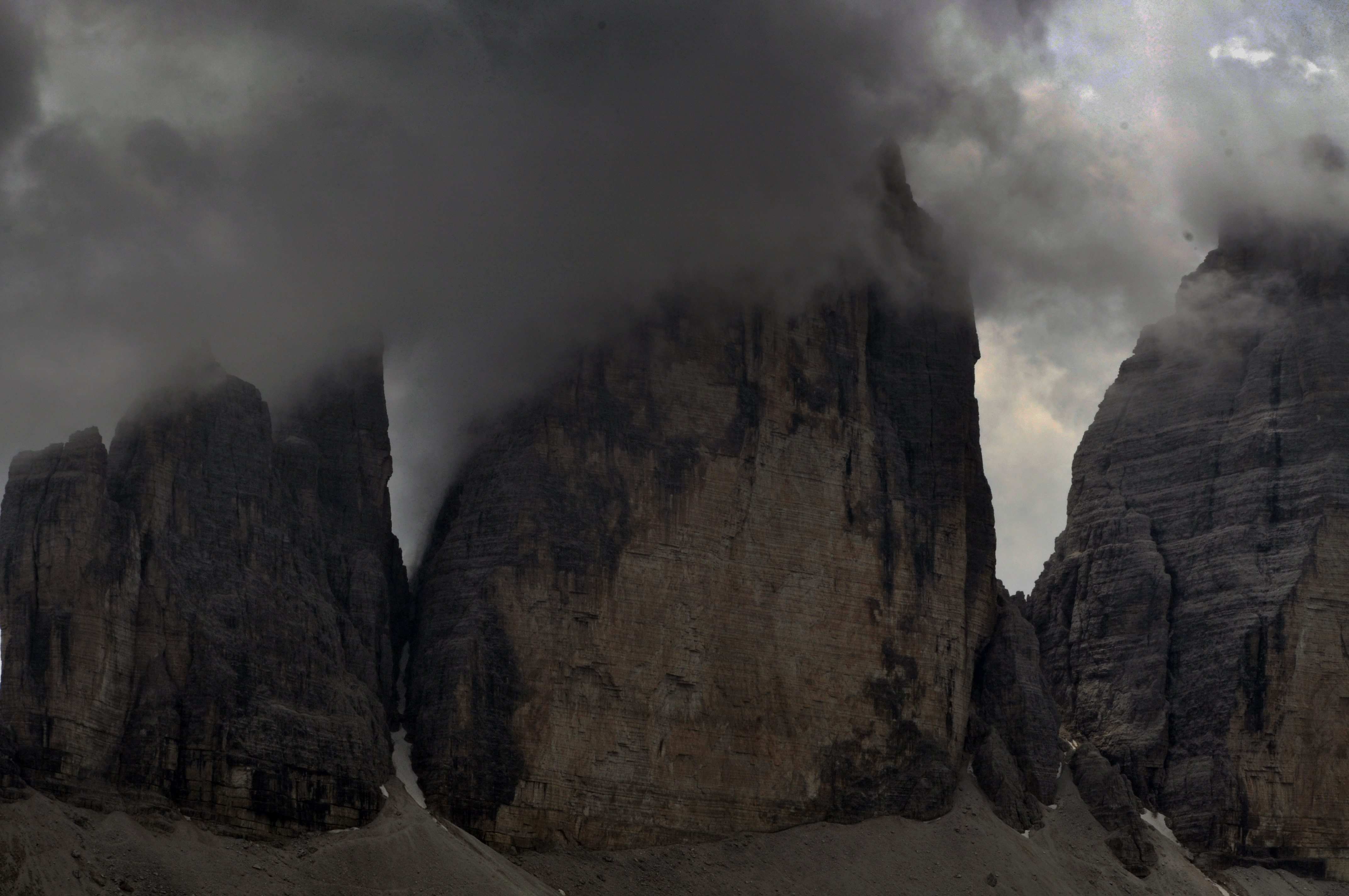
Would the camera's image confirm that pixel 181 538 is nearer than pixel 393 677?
Yes

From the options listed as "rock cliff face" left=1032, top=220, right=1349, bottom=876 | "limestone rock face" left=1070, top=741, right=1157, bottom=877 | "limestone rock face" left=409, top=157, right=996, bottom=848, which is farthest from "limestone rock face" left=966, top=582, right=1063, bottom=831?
"rock cliff face" left=1032, top=220, right=1349, bottom=876

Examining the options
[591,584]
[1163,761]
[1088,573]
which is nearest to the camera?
[591,584]

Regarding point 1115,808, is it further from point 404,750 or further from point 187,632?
point 187,632

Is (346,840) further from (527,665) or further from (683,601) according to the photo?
(683,601)

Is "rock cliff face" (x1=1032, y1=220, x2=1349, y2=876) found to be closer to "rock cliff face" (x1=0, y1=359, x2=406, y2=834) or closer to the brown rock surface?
the brown rock surface

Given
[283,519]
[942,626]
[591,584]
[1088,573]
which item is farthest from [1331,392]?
[283,519]
